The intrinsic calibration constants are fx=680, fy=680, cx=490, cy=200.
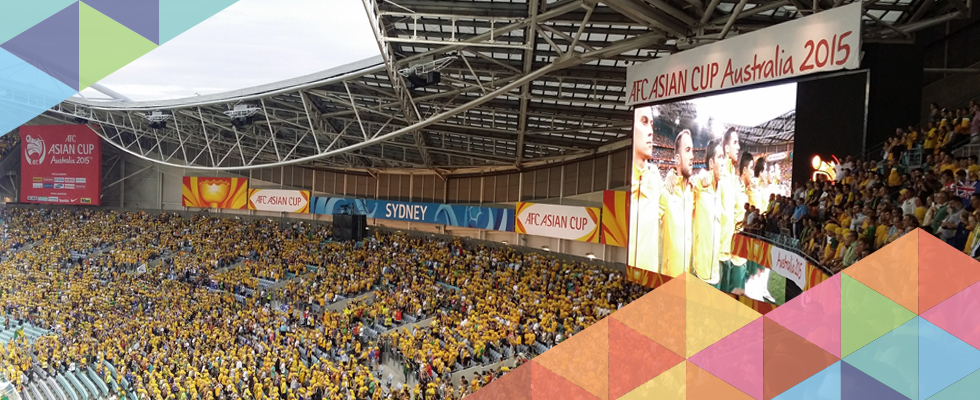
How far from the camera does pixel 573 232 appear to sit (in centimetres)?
2298

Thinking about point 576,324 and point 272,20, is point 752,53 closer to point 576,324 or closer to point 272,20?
point 576,324

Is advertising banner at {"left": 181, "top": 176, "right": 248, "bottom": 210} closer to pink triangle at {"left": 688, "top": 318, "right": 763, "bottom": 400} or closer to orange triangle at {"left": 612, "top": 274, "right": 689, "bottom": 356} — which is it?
orange triangle at {"left": 612, "top": 274, "right": 689, "bottom": 356}

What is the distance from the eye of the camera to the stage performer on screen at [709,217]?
489 inches

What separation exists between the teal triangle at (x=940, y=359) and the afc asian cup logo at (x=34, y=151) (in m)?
44.2

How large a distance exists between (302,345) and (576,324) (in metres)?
7.74

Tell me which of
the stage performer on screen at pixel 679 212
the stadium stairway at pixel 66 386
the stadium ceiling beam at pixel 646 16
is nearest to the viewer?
the stadium ceiling beam at pixel 646 16

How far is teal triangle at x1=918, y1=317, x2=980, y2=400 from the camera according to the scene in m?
3.09

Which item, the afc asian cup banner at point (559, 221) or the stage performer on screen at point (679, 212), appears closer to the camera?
the stage performer on screen at point (679, 212)

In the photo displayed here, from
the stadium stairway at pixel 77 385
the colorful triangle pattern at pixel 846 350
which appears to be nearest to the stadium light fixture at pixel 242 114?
the stadium stairway at pixel 77 385

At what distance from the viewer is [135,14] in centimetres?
296

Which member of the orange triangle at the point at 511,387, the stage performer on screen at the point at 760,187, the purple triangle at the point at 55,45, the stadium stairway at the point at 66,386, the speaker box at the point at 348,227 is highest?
the purple triangle at the point at 55,45

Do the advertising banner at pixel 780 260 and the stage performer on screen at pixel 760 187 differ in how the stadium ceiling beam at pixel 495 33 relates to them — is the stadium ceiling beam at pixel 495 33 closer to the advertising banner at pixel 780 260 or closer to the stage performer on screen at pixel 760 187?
the stage performer on screen at pixel 760 187

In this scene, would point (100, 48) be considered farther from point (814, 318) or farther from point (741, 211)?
point (741, 211)

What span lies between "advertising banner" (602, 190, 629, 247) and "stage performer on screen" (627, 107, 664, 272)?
533cm
